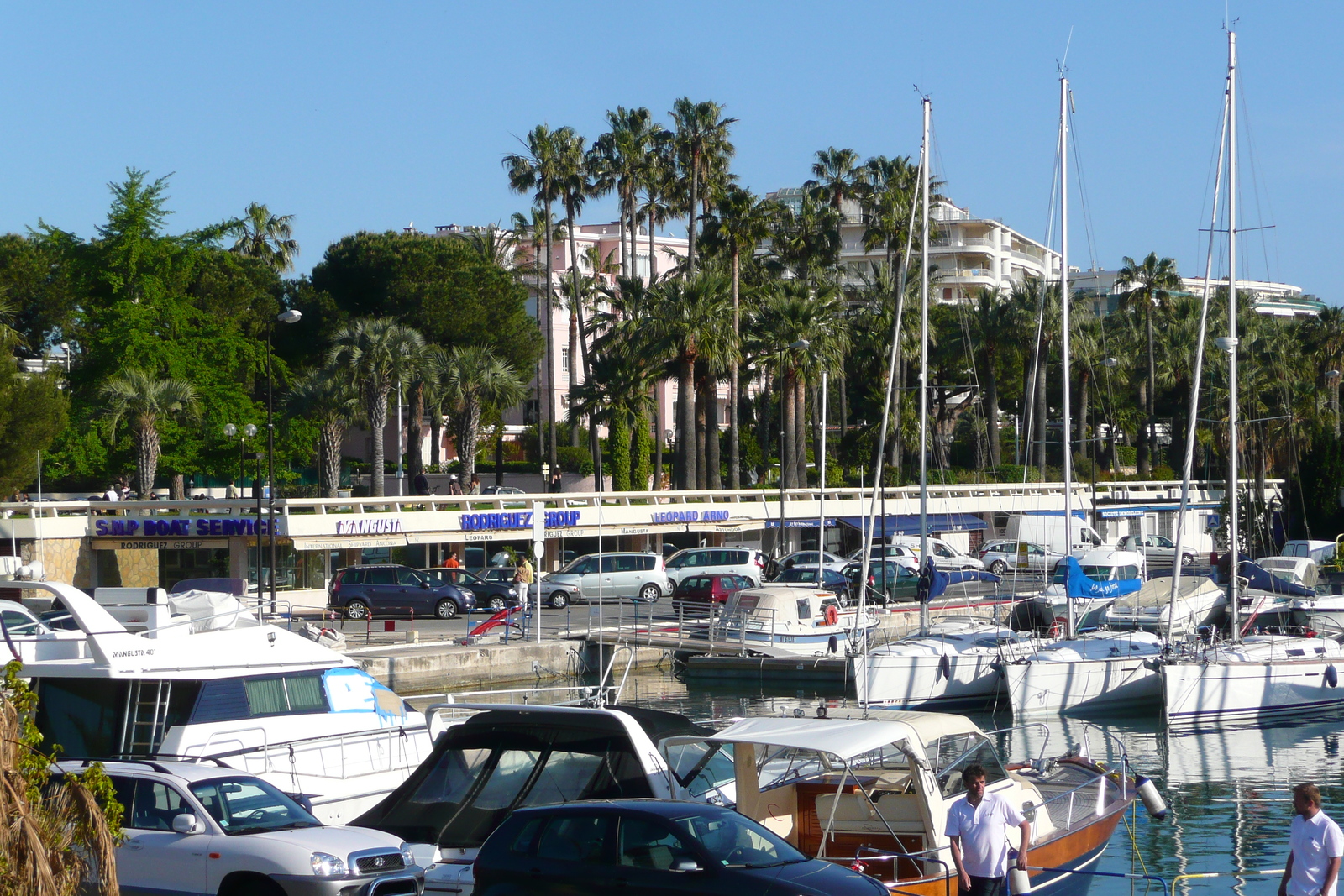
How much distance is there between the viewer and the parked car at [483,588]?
40031 millimetres

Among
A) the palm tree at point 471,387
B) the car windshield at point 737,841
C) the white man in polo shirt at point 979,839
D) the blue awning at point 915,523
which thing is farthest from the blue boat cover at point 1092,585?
the palm tree at point 471,387

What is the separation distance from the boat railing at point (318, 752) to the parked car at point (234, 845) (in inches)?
180

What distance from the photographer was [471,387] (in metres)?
59.7

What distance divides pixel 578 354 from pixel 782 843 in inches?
3361

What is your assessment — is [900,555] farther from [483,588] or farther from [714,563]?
[483,588]

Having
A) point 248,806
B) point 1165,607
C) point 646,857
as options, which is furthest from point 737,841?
point 1165,607

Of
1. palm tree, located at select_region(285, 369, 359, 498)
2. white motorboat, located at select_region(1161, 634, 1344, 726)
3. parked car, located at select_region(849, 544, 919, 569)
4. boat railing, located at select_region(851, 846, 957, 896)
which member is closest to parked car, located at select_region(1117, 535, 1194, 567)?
parked car, located at select_region(849, 544, 919, 569)

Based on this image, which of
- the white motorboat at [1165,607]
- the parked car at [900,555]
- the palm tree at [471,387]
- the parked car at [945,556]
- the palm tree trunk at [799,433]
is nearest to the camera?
the white motorboat at [1165,607]

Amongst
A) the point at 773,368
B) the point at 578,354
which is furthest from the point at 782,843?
the point at 578,354

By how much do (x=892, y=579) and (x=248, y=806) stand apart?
32.5 meters

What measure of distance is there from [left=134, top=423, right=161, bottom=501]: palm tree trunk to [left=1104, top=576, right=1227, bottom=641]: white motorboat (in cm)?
3640

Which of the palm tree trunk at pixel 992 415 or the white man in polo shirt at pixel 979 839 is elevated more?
the palm tree trunk at pixel 992 415

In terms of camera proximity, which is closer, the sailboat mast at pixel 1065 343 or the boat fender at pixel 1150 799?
the boat fender at pixel 1150 799

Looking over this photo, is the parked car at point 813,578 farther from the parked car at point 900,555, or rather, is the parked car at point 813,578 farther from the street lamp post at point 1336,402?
the street lamp post at point 1336,402
